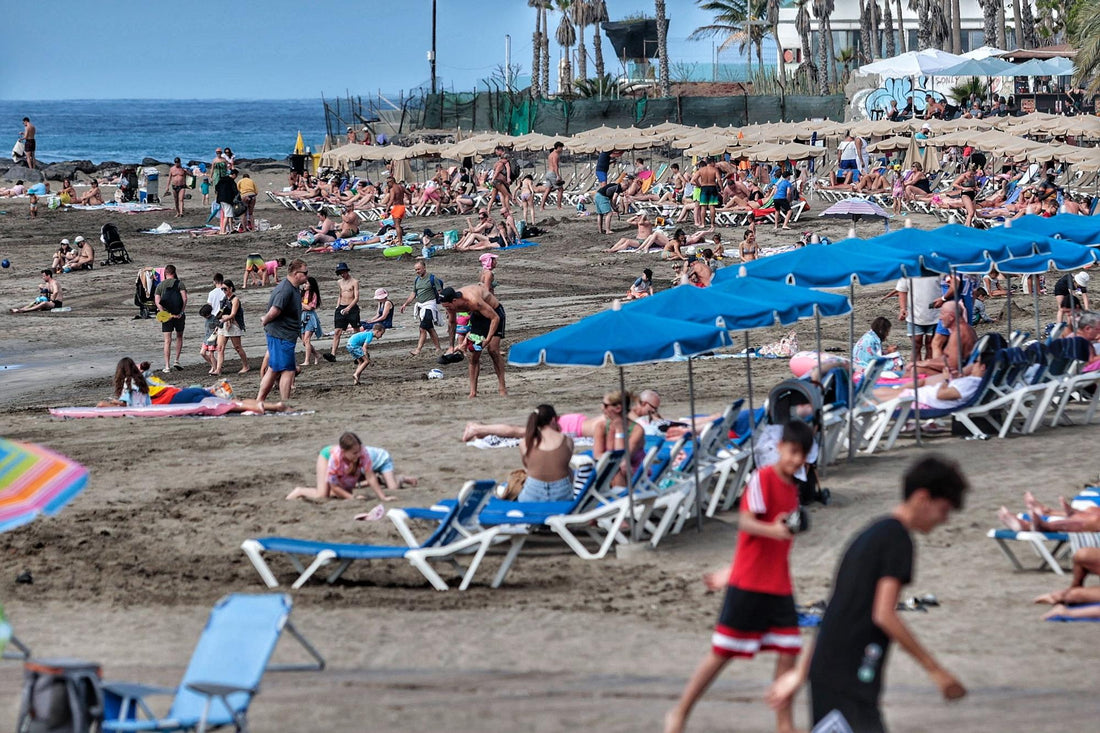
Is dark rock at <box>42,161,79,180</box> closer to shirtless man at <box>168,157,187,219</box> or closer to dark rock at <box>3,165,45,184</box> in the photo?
dark rock at <box>3,165,45,184</box>

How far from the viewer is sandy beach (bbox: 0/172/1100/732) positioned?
611cm

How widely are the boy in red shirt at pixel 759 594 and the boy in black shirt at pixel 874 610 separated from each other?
0.69 meters

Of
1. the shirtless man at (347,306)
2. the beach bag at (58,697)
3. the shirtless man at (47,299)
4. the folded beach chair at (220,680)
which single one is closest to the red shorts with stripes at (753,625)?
the folded beach chair at (220,680)

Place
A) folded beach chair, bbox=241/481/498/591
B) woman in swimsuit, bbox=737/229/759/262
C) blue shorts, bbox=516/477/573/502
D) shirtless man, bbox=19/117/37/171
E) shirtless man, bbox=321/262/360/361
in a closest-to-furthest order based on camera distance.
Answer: folded beach chair, bbox=241/481/498/591 < blue shorts, bbox=516/477/573/502 < shirtless man, bbox=321/262/360/361 < woman in swimsuit, bbox=737/229/759/262 < shirtless man, bbox=19/117/37/171

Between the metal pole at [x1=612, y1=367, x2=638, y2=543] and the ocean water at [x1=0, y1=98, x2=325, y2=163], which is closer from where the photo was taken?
the metal pole at [x1=612, y1=367, x2=638, y2=543]

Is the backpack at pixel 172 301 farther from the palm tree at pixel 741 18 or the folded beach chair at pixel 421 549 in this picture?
the palm tree at pixel 741 18

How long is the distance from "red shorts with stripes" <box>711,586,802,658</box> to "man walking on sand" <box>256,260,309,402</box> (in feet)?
29.6

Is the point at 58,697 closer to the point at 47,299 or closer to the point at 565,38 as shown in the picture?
the point at 47,299

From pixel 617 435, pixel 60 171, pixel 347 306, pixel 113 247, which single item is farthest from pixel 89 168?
pixel 617 435

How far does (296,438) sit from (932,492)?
8.63 m

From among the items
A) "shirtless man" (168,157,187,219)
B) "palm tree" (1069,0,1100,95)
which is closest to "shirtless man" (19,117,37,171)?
"shirtless man" (168,157,187,219)

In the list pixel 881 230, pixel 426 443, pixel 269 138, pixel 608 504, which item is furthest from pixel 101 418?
pixel 269 138

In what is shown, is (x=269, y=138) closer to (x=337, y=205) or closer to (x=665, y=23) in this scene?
(x=665, y=23)

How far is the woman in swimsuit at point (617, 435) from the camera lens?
9.12m
